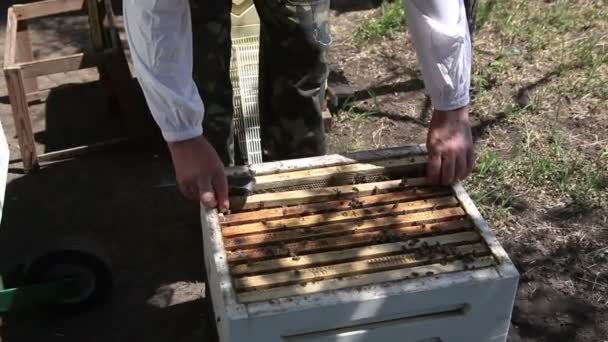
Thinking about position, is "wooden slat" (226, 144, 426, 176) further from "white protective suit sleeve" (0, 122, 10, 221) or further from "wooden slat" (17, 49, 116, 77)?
"wooden slat" (17, 49, 116, 77)

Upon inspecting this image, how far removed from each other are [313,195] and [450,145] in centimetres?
41

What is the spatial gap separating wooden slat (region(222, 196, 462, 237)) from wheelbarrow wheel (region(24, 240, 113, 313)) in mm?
875

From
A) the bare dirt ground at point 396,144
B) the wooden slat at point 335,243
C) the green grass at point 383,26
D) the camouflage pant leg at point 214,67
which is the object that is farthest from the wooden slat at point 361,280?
the green grass at point 383,26

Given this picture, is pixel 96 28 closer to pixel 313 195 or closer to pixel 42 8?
pixel 42 8

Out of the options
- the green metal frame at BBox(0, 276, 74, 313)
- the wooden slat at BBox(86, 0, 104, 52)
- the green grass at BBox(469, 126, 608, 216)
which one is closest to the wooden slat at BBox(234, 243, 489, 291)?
the green metal frame at BBox(0, 276, 74, 313)

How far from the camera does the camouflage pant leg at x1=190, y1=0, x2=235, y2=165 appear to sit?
94.3 inches

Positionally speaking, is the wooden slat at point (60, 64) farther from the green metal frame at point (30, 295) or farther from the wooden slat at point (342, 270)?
the wooden slat at point (342, 270)

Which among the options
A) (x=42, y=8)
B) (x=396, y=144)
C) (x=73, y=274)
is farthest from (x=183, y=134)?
(x=42, y=8)

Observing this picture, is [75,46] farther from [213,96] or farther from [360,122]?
[213,96]

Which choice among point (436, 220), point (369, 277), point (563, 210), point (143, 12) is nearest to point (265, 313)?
point (369, 277)

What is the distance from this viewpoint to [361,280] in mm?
1907

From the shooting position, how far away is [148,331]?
289 centimetres

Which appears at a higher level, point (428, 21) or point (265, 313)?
point (428, 21)

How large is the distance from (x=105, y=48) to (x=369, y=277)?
7.63 ft
